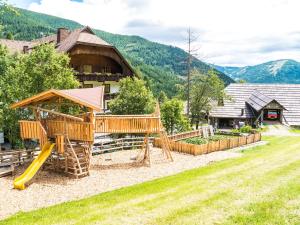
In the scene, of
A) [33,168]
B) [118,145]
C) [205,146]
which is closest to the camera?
[33,168]

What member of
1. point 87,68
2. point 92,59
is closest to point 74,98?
point 87,68

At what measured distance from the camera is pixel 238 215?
456 inches

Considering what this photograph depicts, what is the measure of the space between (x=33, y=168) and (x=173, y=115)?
18164 mm

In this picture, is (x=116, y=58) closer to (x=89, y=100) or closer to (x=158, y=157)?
(x=158, y=157)

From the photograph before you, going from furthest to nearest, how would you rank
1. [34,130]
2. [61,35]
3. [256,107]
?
[256,107]
[61,35]
[34,130]

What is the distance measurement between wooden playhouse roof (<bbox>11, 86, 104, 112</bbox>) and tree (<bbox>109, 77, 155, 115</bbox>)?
10118 millimetres

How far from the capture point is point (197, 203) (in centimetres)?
1308

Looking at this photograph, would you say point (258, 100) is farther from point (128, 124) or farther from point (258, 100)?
point (128, 124)

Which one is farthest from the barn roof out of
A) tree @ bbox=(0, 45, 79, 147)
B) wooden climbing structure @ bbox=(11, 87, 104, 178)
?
wooden climbing structure @ bbox=(11, 87, 104, 178)

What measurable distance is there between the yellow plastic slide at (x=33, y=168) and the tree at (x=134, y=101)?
12298 mm

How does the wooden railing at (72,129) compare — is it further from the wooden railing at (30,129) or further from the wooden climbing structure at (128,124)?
the wooden climbing structure at (128,124)

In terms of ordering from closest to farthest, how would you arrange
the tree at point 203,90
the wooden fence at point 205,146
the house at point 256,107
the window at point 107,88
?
the wooden fence at point 205,146 → the tree at point 203,90 → the window at point 107,88 → the house at point 256,107

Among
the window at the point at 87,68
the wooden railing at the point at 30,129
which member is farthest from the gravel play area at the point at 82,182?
the window at the point at 87,68

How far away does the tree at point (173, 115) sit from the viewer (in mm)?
34438
